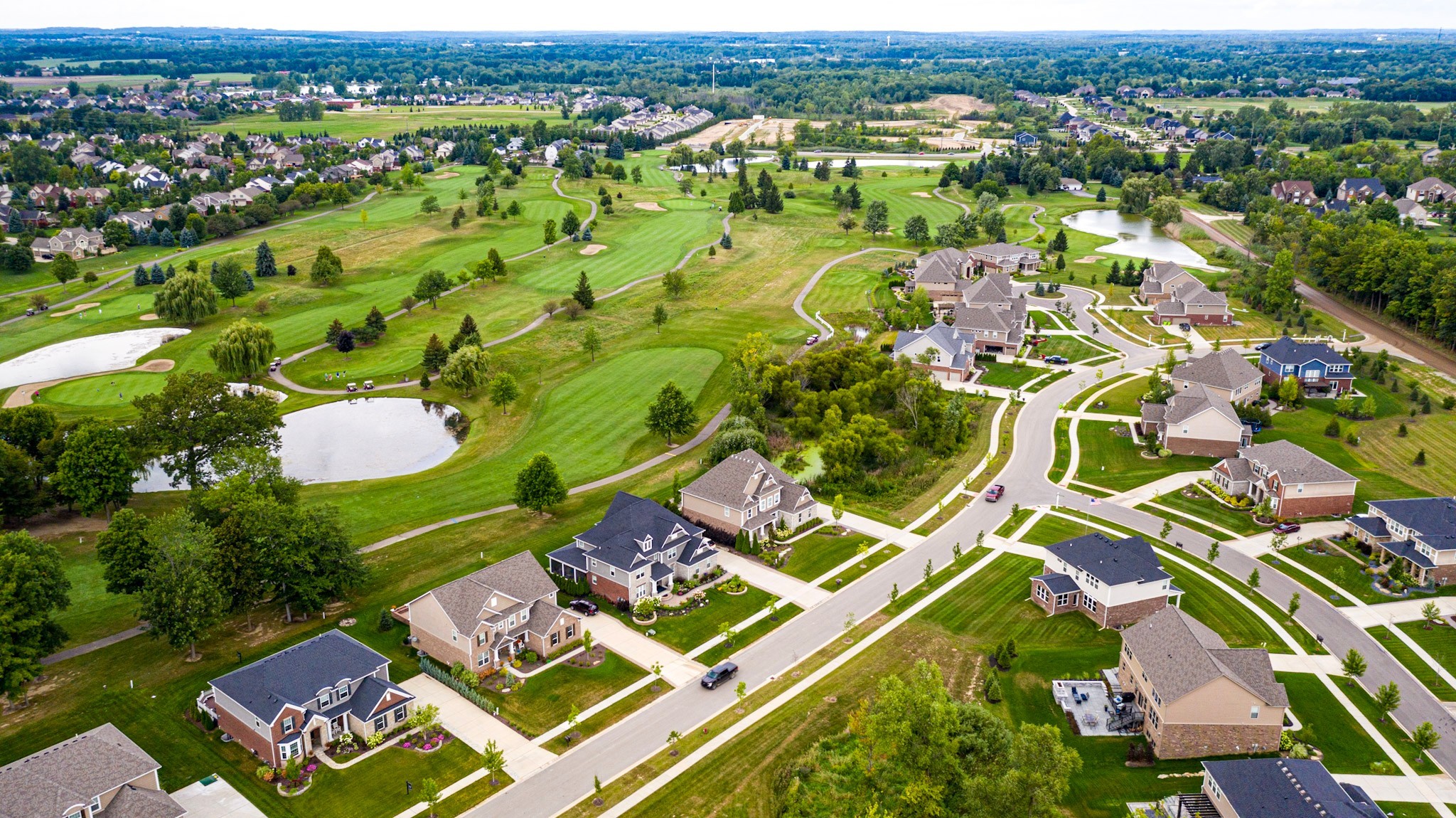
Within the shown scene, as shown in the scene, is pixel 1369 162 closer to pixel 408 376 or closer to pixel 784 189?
pixel 784 189

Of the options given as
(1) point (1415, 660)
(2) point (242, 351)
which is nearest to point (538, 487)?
(2) point (242, 351)

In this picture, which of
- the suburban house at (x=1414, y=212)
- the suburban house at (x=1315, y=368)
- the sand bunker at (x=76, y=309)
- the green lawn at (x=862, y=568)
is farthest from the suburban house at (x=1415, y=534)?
the sand bunker at (x=76, y=309)

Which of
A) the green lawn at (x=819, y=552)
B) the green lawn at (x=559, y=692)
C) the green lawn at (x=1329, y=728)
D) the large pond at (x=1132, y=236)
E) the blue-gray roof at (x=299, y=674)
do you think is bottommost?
the large pond at (x=1132, y=236)

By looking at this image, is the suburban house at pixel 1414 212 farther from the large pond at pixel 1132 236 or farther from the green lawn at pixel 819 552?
the green lawn at pixel 819 552

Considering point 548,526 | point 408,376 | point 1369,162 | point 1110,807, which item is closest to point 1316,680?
point 1110,807

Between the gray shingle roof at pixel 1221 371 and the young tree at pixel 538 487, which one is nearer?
the young tree at pixel 538 487

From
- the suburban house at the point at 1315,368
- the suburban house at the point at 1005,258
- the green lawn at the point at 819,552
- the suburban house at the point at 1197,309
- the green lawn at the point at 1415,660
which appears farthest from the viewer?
the suburban house at the point at 1005,258

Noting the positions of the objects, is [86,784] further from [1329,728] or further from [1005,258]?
[1005,258]
